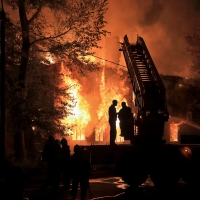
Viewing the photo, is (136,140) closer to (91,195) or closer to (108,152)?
(108,152)

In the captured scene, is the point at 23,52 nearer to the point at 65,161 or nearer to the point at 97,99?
the point at 65,161

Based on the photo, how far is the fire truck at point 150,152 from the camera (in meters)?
13.4

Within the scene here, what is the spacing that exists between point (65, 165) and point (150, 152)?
2.99 metres

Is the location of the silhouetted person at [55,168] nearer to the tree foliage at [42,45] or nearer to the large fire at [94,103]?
the tree foliage at [42,45]

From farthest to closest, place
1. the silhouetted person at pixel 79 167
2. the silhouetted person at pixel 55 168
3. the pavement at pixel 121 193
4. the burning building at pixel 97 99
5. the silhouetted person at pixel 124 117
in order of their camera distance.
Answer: the burning building at pixel 97 99
the silhouetted person at pixel 124 117
the silhouetted person at pixel 55 168
the pavement at pixel 121 193
the silhouetted person at pixel 79 167

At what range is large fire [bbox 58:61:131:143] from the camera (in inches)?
1478

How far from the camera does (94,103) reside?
39969mm

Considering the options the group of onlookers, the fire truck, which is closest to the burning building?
the fire truck

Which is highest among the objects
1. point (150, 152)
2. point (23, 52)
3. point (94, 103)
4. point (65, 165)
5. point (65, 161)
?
point (23, 52)

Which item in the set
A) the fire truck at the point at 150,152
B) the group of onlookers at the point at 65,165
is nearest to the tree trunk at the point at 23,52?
the group of onlookers at the point at 65,165

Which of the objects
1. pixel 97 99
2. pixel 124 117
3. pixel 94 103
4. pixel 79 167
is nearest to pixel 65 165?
pixel 124 117

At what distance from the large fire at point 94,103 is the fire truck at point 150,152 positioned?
22499 mm

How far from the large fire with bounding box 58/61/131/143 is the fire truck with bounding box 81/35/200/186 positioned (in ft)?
73.8

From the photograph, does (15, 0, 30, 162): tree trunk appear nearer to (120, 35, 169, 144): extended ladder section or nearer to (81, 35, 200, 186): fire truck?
(120, 35, 169, 144): extended ladder section
